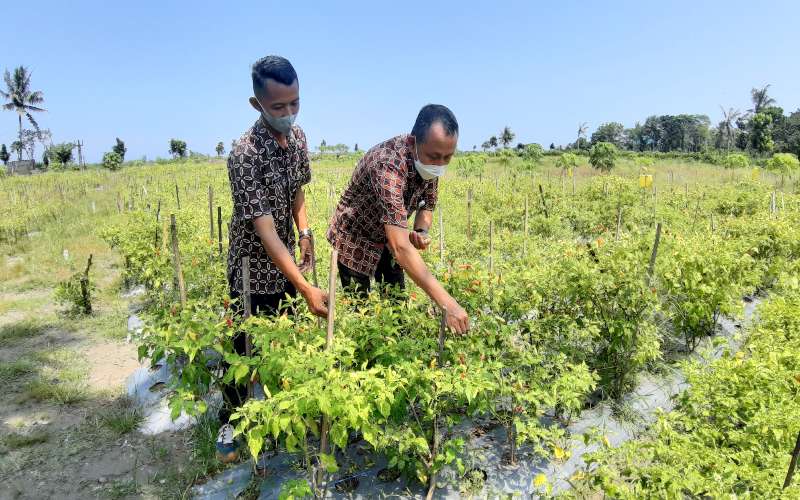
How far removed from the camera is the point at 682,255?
3293mm

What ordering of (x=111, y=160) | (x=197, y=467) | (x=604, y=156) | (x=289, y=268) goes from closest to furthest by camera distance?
(x=289, y=268) < (x=197, y=467) < (x=604, y=156) < (x=111, y=160)

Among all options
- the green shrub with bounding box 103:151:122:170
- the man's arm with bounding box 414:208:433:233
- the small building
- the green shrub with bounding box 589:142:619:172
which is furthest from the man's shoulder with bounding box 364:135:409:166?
the small building

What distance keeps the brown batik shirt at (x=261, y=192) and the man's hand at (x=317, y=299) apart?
1.36 ft

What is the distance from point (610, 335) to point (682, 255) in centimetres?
94

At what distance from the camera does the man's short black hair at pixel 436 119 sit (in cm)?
190

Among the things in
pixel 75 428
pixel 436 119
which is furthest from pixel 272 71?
pixel 75 428

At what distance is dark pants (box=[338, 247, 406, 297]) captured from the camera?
251 cm

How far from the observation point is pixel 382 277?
2.64m

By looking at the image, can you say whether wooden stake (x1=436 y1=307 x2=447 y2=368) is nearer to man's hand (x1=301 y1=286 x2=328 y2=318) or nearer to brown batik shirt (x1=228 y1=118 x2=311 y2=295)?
man's hand (x1=301 y1=286 x2=328 y2=318)

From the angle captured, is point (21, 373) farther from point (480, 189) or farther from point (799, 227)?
point (480, 189)

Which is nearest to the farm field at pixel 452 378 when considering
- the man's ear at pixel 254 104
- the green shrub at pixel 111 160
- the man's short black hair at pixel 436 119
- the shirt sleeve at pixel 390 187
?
the shirt sleeve at pixel 390 187

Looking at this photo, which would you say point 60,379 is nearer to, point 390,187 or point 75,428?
point 75,428

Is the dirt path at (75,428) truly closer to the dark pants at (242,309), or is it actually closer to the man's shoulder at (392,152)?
the dark pants at (242,309)

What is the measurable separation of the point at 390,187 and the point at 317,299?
54cm
